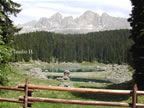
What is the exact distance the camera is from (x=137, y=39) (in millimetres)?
27312

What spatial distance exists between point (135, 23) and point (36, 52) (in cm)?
14768

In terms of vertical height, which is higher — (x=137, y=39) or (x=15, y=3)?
(x=15, y=3)

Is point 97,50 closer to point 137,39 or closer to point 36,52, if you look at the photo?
point 36,52

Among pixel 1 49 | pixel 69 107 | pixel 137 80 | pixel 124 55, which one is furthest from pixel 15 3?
pixel 124 55

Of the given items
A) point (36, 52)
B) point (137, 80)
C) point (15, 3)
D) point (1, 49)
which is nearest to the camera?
point (1, 49)

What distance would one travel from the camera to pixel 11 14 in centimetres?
2297

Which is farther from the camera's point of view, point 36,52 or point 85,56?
point 85,56

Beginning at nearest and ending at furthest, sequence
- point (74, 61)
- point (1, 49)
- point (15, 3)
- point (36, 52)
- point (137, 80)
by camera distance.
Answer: point (1, 49) → point (15, 3) → point (137, 80) → point (36, 52) → point (74, 61)

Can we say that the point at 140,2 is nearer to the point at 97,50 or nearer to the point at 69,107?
the point at 69,107

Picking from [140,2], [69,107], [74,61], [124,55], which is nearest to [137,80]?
[140,2]

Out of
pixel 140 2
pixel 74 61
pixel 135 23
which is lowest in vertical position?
pixel 74 61

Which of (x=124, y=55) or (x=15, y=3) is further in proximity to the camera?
(x=124, y=55)

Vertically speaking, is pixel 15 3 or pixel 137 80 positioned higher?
pixel 15 3

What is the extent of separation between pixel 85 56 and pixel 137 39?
170 meters
